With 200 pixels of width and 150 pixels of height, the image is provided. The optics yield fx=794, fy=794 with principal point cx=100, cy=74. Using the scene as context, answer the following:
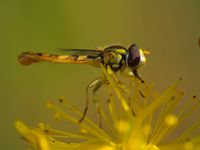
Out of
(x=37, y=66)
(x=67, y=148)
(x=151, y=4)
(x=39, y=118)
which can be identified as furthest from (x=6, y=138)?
(x=151, y=4)

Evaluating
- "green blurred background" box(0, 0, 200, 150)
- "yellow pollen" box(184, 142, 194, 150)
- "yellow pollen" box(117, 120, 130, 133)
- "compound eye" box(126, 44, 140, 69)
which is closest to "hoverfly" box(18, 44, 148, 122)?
"compound eye" box(126, 44, 140, 69)

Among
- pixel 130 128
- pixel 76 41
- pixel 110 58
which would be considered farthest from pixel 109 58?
pixel 76 41

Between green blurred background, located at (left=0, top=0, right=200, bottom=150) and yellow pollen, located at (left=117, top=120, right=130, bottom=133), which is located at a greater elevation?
green blurred background, located at (left=0, top=0, right=200, bottom=150)

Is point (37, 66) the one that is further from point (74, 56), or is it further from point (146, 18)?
point (74, 56)

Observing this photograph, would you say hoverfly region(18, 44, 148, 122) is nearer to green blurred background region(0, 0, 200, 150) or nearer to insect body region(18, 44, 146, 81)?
insect body region(18, 44, 146, 81)

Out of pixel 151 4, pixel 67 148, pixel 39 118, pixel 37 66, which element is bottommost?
pixel 67 148

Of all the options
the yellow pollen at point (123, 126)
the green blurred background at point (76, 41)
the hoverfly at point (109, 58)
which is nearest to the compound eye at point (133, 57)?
the hoverfly at point (109, 58)

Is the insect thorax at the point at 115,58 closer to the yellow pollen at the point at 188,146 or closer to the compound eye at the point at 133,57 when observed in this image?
the compound eye at the point at 133,57

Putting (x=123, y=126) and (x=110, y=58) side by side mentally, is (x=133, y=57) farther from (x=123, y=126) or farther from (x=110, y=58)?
(x=123, y=126)
